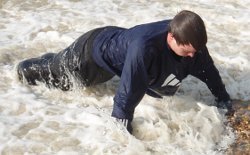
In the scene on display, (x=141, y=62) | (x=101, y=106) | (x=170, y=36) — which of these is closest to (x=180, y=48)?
(x=170, y=36)

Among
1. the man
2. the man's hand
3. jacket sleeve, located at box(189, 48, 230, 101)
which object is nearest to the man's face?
the man

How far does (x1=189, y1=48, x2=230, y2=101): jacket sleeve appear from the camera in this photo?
3715mm

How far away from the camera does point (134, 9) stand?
695 cm

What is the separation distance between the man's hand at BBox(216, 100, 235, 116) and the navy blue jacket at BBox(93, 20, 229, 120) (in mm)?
441

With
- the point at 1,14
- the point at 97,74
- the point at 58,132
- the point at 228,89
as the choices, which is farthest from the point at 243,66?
the point at 1,14

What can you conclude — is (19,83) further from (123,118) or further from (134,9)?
(134,9)

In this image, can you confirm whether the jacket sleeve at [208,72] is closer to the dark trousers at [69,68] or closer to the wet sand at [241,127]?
the wet sand at [241,127]

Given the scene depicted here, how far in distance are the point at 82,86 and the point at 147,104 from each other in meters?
0.69

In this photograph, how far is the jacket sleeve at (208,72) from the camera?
3.71 m

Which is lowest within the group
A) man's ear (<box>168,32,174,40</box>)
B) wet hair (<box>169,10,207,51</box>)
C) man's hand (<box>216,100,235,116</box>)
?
man's hand (<box>216,100,235,116</box>)

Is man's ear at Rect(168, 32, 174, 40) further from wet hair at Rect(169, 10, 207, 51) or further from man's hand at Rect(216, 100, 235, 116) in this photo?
man's hand at Rect(216, 100, 235, 116)

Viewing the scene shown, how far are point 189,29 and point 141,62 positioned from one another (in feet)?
1.56

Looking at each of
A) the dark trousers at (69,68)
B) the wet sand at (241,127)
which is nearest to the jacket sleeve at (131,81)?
the dark trousers at (69,68)

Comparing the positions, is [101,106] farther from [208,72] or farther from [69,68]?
[208,72]
